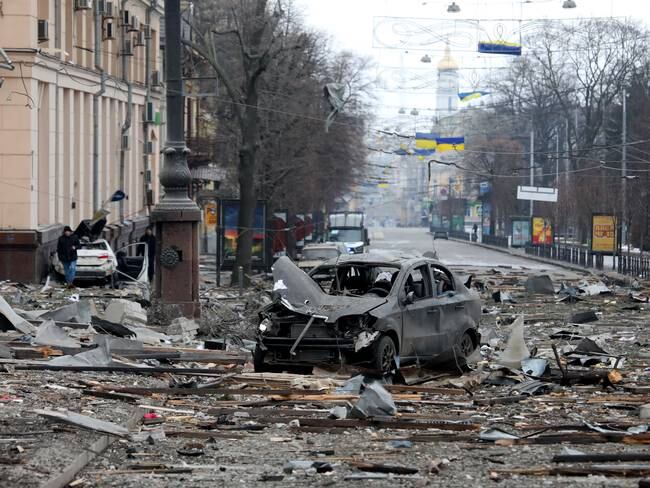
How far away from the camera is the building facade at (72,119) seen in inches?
1326

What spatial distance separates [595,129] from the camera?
81500 millimetres

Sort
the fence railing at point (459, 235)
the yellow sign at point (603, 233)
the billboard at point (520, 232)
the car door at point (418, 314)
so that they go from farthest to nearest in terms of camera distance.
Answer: the fence railing at point (459, 235) → the billboard at point (520, 232) → the yellow sign at point (603, 233) → the car door at point (418, 314)

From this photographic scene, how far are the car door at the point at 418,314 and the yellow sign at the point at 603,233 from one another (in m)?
40.9

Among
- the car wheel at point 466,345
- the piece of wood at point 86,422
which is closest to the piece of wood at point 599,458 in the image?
the piece of wood at point 86,422

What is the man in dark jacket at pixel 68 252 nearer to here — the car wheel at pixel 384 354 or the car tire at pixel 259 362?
the car tire at pixel 259 362

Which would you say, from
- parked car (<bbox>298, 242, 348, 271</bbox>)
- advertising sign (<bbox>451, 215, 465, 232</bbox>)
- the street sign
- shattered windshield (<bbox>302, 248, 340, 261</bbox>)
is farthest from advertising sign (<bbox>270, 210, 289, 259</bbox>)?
advertising sign (<bbox>451, 215, 465, 232</bbox>)

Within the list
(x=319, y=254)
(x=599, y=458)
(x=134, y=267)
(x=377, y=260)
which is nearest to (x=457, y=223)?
(x=319, y=254)

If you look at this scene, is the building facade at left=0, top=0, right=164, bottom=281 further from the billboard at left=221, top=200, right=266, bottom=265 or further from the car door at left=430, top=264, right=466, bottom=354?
the car door at left=430, top=264, right=466, bottom=354

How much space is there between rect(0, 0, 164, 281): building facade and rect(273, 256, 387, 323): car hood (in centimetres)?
1492

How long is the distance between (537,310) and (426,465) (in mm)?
20449

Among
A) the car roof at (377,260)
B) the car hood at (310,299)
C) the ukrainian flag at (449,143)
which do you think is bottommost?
the car hood at (310,299)

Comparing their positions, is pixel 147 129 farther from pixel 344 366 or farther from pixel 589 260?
pixel 344 366

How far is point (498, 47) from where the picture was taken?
36688 mm

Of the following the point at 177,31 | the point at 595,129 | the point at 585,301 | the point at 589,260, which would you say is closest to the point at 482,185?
the point at 595,129
